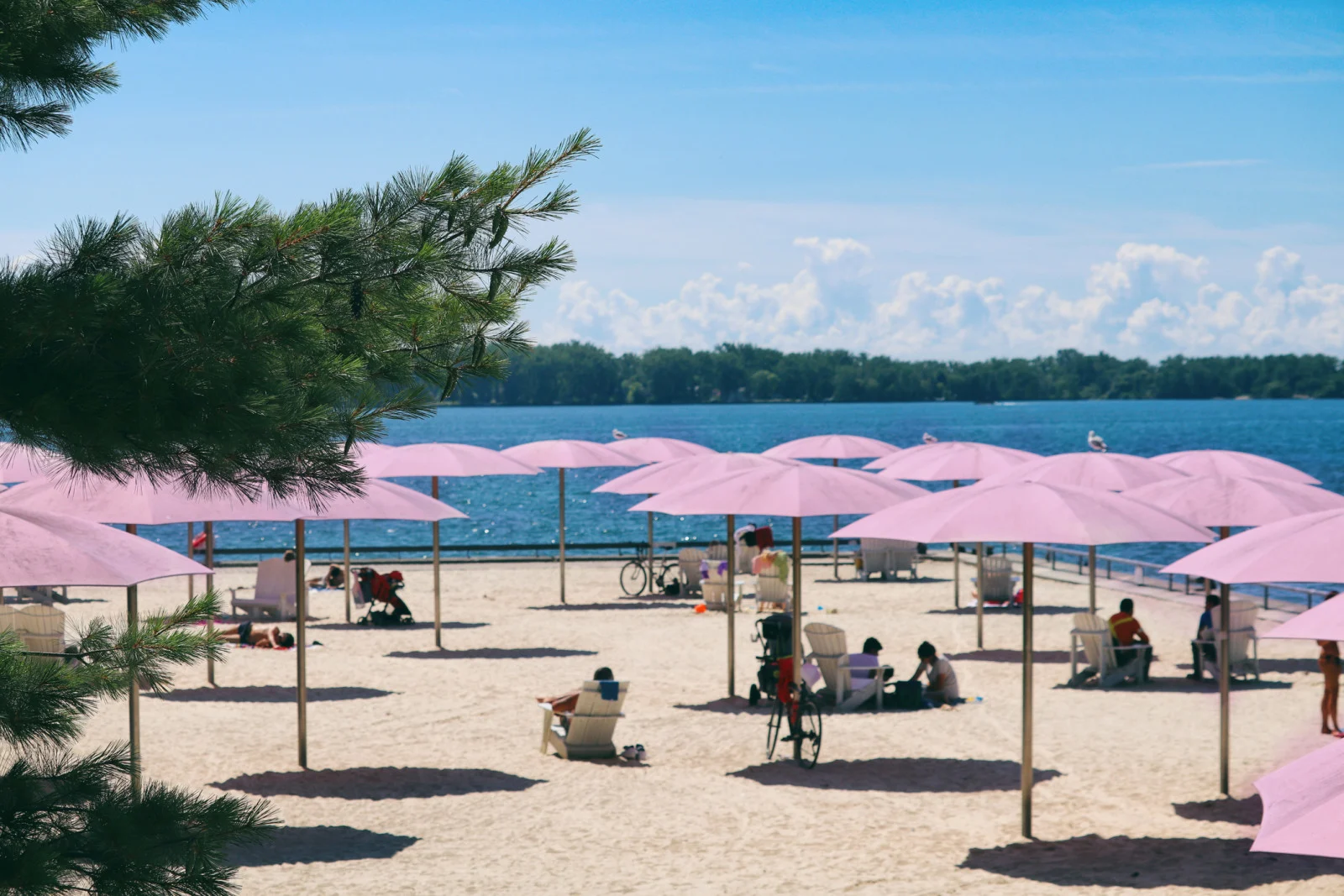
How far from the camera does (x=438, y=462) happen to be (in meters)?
21.3

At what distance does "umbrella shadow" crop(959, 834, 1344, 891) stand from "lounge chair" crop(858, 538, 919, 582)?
1844 cm

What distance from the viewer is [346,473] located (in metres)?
6.65

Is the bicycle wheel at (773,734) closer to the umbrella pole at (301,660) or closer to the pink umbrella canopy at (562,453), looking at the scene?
the umbrella pole at (301,660)

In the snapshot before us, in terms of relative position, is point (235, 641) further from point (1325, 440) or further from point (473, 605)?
point (1325, 440)

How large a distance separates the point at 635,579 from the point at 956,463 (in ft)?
27.0

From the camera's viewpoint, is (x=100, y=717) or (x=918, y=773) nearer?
(x=918, y=773)

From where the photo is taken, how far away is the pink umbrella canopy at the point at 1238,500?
13.9 m

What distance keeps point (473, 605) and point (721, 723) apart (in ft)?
36.2

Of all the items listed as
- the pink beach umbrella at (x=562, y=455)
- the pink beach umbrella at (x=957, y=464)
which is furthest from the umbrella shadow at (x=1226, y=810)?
the pink beach umbrella at (x=562, y=455)

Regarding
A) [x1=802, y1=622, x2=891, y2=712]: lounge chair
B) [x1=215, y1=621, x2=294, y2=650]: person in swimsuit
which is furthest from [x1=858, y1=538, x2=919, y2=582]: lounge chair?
[x1=802, y1=622, x2=891, y2=712]: lounge chair

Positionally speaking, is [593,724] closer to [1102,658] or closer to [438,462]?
[1102,658]

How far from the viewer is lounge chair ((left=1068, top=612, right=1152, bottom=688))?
17.0 meters

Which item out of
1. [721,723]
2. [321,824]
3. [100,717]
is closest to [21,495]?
[100,717]

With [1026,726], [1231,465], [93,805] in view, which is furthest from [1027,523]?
[1231,465]
